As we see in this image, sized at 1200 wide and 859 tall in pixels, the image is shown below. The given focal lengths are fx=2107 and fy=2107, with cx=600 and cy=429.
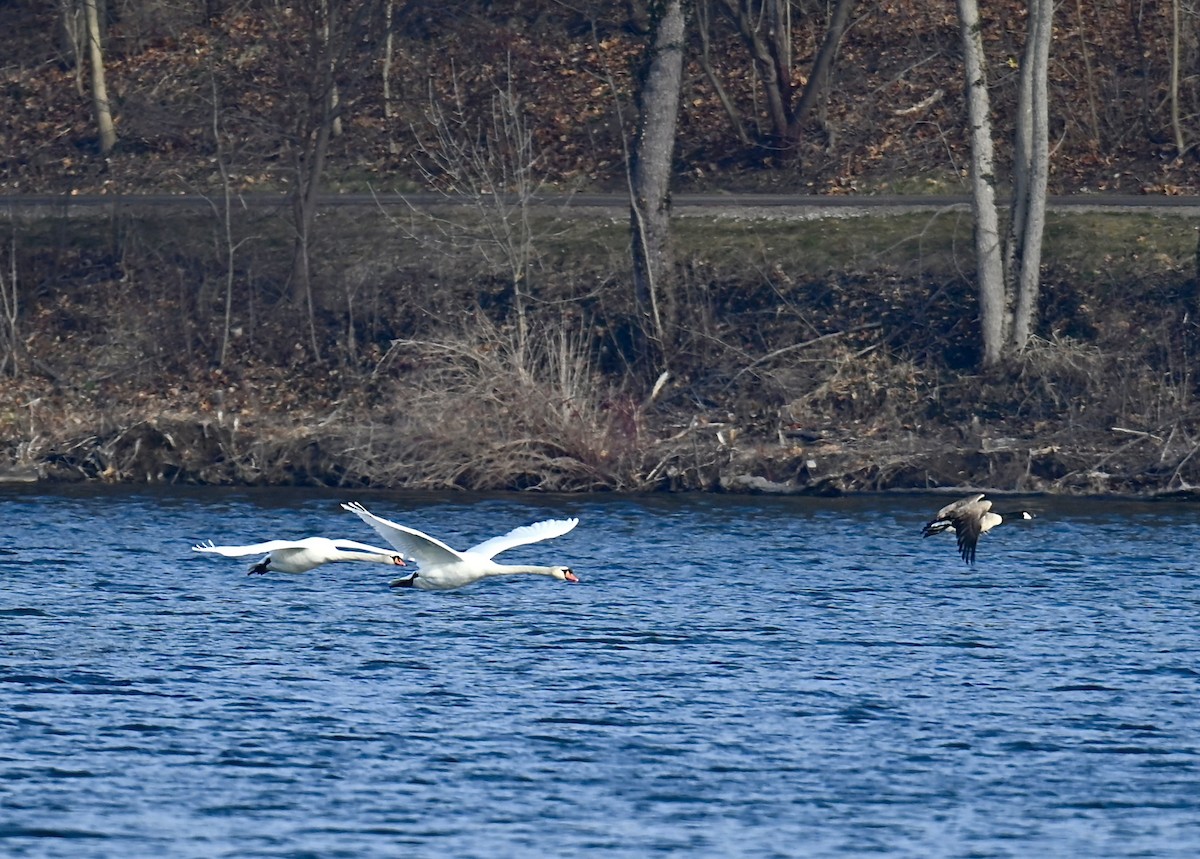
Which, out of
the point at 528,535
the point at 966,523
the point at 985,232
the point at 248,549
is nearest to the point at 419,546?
the point at 528,535

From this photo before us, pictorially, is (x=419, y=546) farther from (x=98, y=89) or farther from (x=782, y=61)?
(x=98, y=89)

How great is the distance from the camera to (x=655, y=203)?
3400cm

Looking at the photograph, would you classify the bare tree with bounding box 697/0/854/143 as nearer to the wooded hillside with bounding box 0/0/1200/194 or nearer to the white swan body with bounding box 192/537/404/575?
the wooded hillside with bounding box 0/0/1200/194

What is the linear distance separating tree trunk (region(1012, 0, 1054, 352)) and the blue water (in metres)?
5.78

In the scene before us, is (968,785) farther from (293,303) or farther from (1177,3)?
(1177,3)

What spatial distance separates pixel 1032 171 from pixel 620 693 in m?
17.3

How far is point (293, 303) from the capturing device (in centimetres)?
3600

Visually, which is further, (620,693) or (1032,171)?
(1032,171)

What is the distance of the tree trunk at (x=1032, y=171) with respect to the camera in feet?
105

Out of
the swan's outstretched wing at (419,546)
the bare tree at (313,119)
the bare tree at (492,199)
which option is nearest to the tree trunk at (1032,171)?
the bare tree at (492,199)

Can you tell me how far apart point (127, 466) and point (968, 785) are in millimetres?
18681

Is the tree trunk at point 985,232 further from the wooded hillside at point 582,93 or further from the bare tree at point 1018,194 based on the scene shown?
the wooded hillside at point 582,93

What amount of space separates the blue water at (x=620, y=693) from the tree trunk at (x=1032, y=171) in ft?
19.0

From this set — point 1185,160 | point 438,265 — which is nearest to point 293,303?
point 438,265
